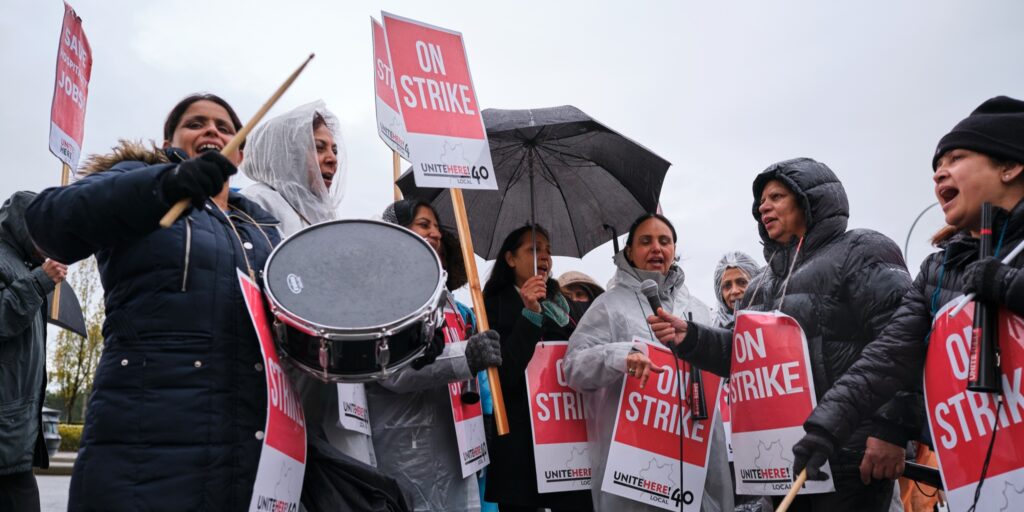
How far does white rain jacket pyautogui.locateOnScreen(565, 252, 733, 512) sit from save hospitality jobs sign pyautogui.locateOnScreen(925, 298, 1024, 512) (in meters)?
1.79

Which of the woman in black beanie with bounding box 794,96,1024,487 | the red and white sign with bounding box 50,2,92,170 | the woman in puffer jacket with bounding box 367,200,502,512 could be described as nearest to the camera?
the woman in black beanie with bounding box 794,96,1024,487

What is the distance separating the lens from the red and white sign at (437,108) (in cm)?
453

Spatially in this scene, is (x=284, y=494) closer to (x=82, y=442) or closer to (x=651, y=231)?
(x=82, y=442)

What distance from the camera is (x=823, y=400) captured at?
3533 mm

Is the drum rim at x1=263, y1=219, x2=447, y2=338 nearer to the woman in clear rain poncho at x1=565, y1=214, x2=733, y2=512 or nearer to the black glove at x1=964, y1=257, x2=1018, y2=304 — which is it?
the black glove at x1=964, y1=257, x2=1018, y2=304

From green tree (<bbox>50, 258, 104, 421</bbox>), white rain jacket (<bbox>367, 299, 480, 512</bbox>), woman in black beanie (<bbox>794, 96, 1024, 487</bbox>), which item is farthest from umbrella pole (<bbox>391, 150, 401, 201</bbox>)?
green tree (<bbox>50, 258, 104, 421</bbox>)

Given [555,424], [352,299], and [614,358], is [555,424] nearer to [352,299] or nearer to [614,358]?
[614,358]

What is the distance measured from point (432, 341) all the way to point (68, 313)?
419cm

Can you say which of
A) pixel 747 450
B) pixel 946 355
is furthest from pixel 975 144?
pixel 747 450

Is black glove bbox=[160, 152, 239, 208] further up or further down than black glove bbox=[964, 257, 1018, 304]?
further up

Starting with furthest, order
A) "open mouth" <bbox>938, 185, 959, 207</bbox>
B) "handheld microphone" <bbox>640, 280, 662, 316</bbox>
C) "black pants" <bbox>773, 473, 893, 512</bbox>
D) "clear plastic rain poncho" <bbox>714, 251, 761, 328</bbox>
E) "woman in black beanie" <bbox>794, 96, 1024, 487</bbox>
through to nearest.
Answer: "clear plastic rain poncho" <bbox>714, 251, 761, 328</bbox>
"handheld microphone" <bbox>640, 280, 662, 316</bbox>
"black pants" <bbox>773, 473, 893, 512</bbox>
"open mouth" <bbox>938, 185, 959, 207</bbox>
"woman in black beanie" <bbox>794, 96, 1024, 487</bbox>

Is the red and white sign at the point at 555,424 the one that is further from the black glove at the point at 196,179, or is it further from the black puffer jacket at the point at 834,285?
the black glove at the point at 196,179

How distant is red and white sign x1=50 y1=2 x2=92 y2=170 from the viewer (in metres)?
6.16

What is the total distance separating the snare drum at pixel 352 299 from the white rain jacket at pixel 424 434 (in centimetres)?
113
